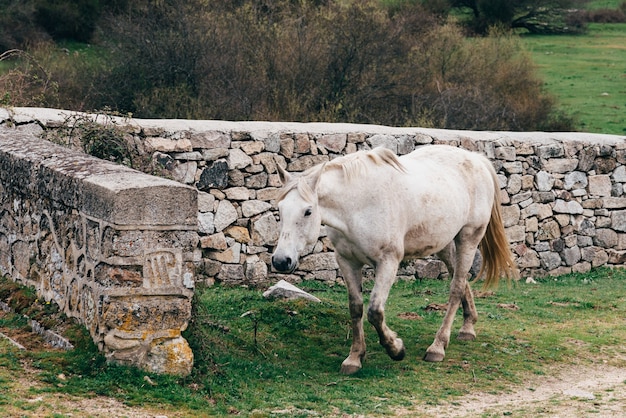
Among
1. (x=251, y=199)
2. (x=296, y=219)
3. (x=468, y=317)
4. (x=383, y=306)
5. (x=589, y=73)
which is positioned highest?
(x=296, y=219)

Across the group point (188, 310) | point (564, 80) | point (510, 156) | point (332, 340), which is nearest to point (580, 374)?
point (332, 340)

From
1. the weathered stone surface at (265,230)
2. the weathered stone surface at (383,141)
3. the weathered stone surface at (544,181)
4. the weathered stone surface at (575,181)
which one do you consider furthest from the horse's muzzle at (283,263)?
the weathered stone surface at (575,181)

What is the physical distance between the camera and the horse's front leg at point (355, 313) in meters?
7.31

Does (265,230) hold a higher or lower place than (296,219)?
lower

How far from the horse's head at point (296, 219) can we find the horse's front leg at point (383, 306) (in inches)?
26.9

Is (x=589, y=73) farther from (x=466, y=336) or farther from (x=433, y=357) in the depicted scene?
(x=433, y=357)

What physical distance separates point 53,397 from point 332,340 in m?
3.03

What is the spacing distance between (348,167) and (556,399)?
85.2 inches

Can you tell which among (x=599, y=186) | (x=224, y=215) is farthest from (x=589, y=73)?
(x=224, y=215)

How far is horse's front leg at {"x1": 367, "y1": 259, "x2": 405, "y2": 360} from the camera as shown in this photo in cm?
720

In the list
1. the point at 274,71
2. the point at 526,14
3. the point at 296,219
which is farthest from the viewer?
the point at 526,14

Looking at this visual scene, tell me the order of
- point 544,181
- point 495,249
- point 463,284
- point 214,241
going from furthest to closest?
point 544,181 < point 214,241 < point 495,249 < point 463,284

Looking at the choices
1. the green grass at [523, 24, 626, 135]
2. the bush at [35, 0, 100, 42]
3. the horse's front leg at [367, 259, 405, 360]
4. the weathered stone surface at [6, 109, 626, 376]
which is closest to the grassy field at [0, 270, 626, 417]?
the horse's front leg at [367, 259, 405, 360]

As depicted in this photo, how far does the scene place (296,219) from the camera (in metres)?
6.69
